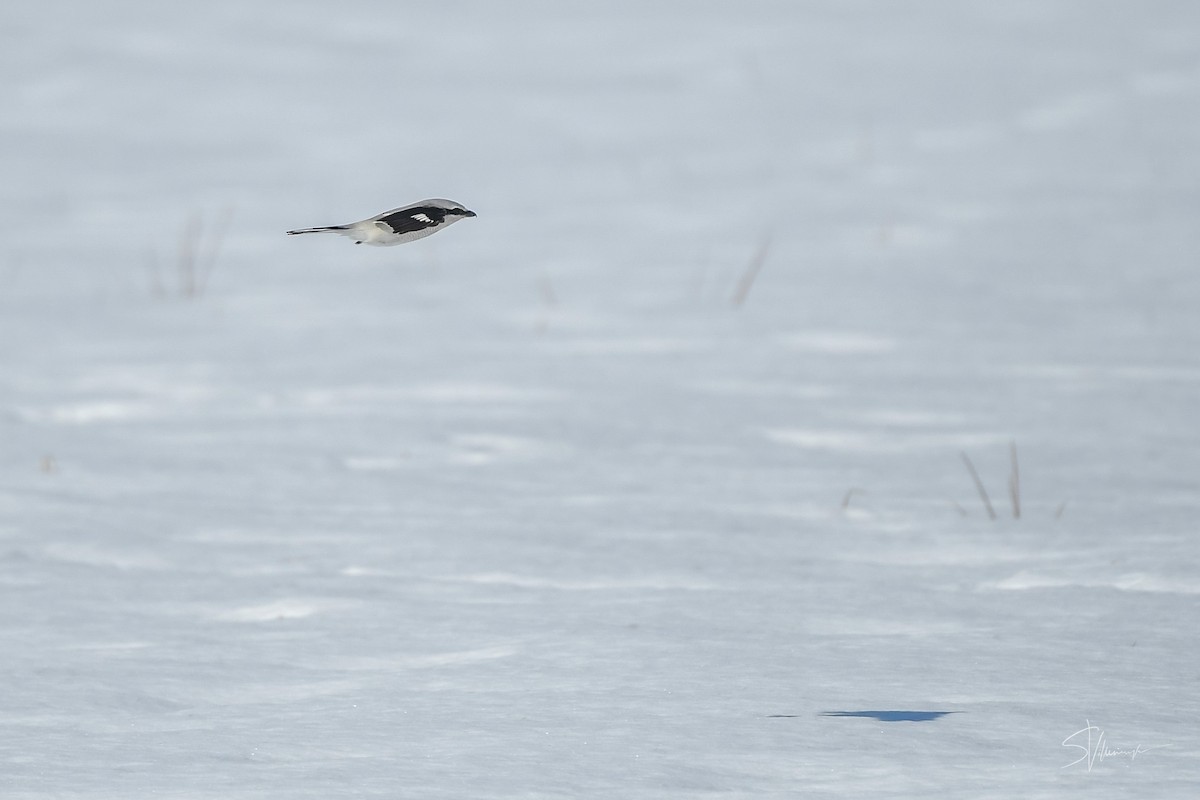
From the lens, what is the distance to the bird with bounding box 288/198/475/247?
5.11 ft

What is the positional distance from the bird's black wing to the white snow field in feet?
2.13

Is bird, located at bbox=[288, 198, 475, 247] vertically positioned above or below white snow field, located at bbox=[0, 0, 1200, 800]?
above

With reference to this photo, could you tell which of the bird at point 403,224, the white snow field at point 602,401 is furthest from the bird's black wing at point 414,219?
the white snow field at point 602,401

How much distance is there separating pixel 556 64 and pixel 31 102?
2.79 meters

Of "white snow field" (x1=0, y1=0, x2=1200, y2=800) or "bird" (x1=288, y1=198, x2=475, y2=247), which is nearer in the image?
"bird" (x1=288, y1=198, x2=475, y2=247)

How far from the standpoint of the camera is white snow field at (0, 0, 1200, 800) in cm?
207

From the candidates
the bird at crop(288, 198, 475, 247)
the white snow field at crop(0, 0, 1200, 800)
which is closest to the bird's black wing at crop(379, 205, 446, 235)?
the bird at crop(288, 198, 475, 247)

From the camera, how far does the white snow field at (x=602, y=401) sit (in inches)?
81.4

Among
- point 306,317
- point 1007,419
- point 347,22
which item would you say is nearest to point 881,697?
point 1007,419

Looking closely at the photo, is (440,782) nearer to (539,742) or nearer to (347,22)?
(539,742)


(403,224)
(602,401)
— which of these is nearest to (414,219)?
(403,224)

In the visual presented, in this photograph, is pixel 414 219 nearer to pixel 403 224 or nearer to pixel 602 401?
pixel 403 224

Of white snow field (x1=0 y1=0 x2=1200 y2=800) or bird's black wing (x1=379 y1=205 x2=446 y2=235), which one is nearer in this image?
bird's black wing (x1=379 y1=205 x2=446 y2=235)

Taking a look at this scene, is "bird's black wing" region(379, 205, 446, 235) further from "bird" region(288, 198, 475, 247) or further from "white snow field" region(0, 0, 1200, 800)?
"white snow field" region(0, 0, 1200, 800)
